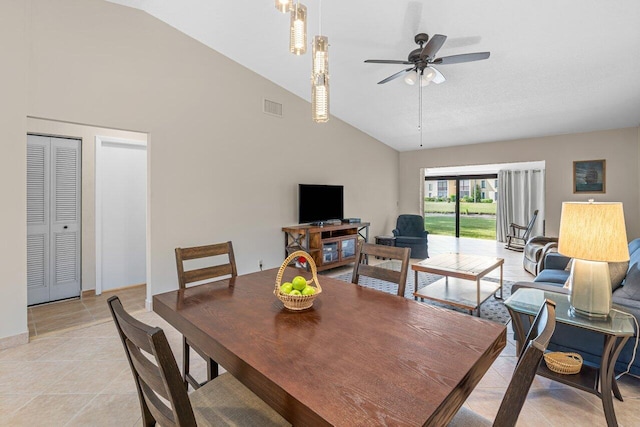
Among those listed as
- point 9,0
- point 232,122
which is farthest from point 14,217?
point 232,122

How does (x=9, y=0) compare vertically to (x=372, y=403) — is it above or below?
above

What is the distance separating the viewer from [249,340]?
1157 millimetres

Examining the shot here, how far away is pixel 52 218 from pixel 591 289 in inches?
206

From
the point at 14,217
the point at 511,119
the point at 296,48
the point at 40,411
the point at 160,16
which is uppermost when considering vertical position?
the point at 160,16

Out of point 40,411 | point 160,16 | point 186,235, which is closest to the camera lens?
point 40,411

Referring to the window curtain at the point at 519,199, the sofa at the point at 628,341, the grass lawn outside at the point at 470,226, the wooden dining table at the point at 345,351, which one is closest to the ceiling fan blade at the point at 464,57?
the sofa at the point at 628,341

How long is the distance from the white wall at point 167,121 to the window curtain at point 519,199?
5452mm

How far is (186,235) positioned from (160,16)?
8.34 ft

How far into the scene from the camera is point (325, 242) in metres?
5.00

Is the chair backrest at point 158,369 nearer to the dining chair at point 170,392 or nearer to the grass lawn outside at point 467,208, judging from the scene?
the dining chair at point 170,392

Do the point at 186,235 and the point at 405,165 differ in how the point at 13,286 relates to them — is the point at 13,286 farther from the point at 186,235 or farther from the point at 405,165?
A: the point at 405,165

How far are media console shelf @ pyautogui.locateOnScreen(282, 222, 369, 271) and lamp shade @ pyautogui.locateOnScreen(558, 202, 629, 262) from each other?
130 inches

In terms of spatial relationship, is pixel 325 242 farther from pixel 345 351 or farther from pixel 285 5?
pixel 345 351

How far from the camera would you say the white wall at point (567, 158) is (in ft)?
17.1
